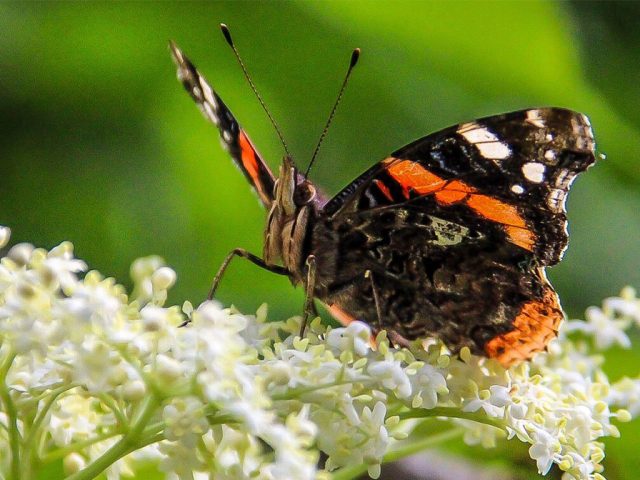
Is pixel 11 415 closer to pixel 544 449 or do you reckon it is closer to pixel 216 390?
pixel 216 390

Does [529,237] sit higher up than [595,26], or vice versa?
[595,26]

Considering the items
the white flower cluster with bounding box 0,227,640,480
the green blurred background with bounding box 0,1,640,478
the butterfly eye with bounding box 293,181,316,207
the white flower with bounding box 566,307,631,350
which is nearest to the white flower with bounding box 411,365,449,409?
the white flower cluster with bounding box 0,227,640,480

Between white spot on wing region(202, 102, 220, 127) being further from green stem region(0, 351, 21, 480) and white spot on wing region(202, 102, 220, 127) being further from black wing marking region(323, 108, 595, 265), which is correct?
green stem region(0, 351, 21, 480)

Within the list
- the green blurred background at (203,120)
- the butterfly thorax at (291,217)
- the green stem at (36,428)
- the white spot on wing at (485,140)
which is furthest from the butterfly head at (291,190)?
the green blurred background at (203,120)

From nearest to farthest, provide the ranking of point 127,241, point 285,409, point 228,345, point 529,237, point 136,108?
1. point 228,345
2. point 285,409
3. point 529,237
4. point 127,241
5. point 136,108

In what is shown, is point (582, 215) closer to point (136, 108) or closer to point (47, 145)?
point (136, 108)

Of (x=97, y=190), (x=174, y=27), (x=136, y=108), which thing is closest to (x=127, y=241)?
(x=97, y=190)

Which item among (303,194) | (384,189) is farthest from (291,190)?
(384,189)
